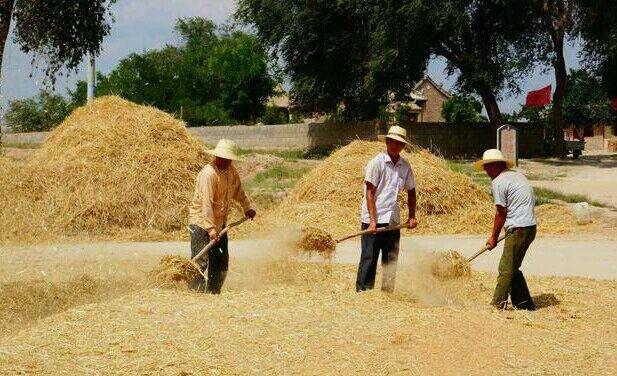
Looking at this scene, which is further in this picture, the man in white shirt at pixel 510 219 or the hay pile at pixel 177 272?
the hay pile at pixel 177 272

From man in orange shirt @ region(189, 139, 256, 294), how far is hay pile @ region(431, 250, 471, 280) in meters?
2.18

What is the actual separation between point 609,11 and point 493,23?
14.8ft

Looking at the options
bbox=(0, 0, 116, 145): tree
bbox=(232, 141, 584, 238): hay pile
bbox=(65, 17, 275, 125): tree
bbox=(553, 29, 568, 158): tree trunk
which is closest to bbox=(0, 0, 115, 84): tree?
bbox=(0, 0, 116, 145): tree

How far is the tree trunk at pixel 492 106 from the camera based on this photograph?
3324 cm

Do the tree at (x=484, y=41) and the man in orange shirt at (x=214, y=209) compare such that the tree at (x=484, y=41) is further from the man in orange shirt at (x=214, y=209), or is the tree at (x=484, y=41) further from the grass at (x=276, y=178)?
the man in orange shirt at (x=214, y=209)

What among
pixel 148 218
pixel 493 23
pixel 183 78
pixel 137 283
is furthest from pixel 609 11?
pixel 183 78

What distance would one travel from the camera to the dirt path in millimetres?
10562

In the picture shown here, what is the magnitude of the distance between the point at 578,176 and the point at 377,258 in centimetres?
2104

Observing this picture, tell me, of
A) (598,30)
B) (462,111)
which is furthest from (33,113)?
(598,30)

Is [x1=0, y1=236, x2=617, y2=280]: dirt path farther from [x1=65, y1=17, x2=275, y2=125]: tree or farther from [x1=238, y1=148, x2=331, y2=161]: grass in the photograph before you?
[x1=65, y1=17, x2=275, y2=125]: tree

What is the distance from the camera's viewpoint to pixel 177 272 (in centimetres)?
814

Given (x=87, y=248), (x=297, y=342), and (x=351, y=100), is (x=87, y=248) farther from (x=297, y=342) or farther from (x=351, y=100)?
(x=351, y=100)

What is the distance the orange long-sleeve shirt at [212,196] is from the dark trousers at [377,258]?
1384mm

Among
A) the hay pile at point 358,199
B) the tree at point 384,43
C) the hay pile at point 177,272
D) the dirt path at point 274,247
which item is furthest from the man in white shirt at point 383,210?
the tree at point 384,43
